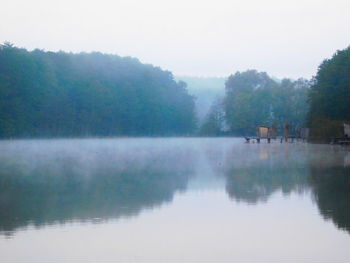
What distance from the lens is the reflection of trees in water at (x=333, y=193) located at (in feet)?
29.9

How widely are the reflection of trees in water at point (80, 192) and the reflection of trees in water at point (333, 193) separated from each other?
2951mm

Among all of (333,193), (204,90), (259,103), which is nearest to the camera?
(333,193)

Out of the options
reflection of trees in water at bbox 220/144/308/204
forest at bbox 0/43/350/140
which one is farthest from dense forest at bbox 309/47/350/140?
reflection of trees in water at bbox 220/144/308/204

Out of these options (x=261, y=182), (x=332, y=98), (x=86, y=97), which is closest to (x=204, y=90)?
(x=86, y=97)

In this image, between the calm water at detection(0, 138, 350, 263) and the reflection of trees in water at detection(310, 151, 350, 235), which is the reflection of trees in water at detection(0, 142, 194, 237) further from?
the reflection of trees in water at detection(310, 151, 350, 235)

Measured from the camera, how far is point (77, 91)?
81875 mm

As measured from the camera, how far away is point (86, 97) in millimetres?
82625

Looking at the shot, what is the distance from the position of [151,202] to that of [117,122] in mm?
76735

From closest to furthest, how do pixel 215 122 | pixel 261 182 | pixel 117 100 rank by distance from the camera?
1. pixel 261 182
2. pixel 117 100
3. pixel 215 122

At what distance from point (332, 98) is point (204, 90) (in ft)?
323

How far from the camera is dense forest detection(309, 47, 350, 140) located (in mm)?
51406

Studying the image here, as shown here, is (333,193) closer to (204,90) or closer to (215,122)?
(215,122)

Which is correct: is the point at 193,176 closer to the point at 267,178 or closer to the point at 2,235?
the point at 267,178

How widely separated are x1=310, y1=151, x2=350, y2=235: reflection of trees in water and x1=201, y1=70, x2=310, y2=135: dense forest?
6795cm
